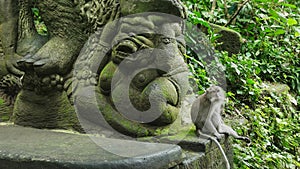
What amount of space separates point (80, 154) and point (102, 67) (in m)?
0.71

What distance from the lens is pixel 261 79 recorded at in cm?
577

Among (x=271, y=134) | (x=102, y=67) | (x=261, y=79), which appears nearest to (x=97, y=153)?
(x=102, y=67)

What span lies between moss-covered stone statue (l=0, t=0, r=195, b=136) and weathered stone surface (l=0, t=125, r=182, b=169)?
256mm

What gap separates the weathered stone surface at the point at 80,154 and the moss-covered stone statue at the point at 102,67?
10.1 inches

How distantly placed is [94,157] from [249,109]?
A: 2.98 meters

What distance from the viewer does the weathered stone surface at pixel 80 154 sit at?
1.86m

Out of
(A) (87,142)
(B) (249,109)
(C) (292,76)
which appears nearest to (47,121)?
(A) (87,142)

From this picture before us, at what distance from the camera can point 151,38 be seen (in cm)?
238

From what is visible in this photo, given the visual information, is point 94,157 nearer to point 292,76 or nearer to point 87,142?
point 87,142

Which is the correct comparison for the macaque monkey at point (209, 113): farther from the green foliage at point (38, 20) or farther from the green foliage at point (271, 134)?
the green foliage at point (38, 20)

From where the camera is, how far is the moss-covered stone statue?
2363mm

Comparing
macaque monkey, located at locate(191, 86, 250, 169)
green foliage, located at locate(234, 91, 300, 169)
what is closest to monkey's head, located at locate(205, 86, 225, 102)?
macaque monkey, located at locate(191, 86, 250, 169)

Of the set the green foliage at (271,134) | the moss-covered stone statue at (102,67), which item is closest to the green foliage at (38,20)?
the moss-covered stone statue at (102,67)

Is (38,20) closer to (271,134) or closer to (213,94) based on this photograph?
(213,94)
